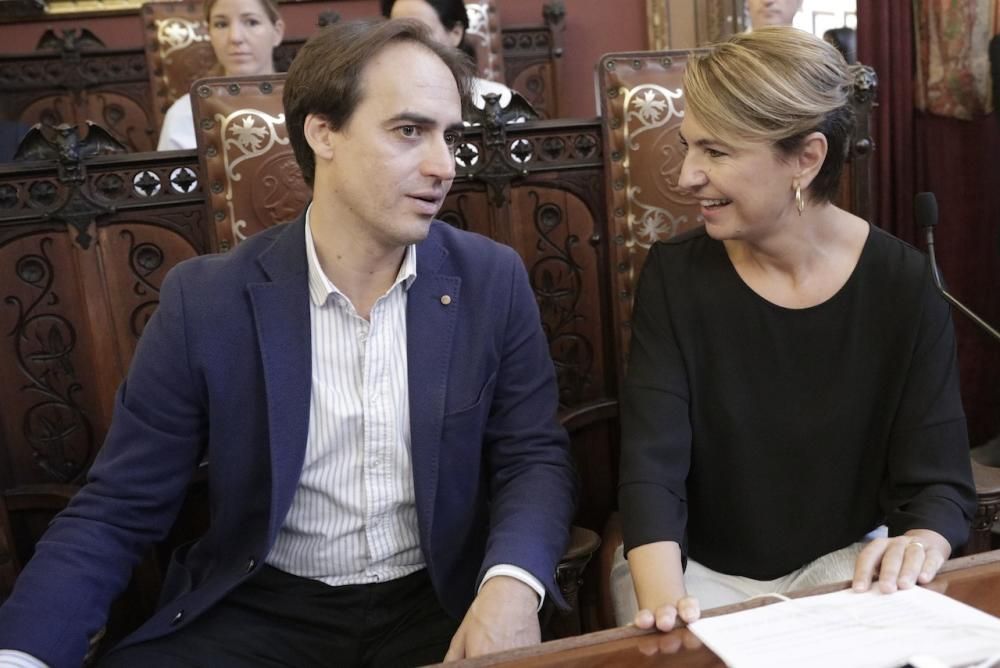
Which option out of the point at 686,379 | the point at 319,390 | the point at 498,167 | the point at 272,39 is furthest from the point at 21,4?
the point at 686,379

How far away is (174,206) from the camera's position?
164 cm

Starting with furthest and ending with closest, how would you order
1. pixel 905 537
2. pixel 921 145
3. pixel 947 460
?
pixel 921 145 < pixel 947 460 < pixel 905 537

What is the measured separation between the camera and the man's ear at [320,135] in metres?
1.29

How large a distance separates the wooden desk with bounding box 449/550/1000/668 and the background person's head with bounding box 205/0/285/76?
2338 mm

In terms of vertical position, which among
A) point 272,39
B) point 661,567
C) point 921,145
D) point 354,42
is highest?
point 272,39

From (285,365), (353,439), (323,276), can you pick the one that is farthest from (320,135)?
(353,439)

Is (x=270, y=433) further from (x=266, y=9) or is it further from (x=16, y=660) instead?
(x=266, y=9)

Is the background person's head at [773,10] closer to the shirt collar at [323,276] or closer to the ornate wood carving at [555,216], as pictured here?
the ornate wood carving at [555,216]

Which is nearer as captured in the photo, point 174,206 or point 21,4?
point 174,206

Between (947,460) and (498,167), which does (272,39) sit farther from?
Answer: (947,460)

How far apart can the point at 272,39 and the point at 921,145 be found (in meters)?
2.00

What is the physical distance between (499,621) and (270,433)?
402 mm

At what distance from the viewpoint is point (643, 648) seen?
2.79 ft

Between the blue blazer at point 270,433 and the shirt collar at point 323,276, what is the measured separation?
0.05 ft
